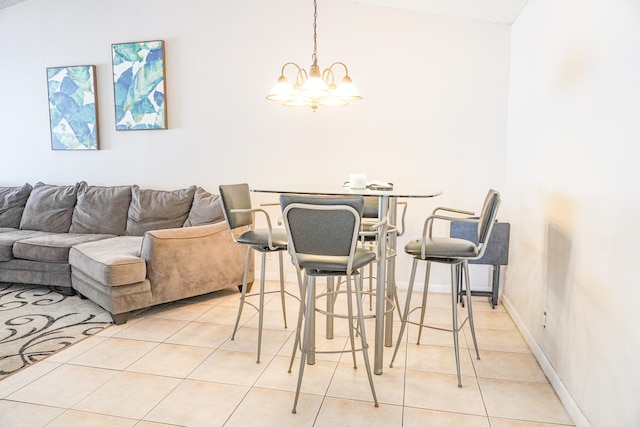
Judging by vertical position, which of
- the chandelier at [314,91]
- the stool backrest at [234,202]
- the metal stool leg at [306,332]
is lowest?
the metal stool leg at [306,332]

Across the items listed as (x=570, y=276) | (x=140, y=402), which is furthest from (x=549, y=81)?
(x=140, y=402)

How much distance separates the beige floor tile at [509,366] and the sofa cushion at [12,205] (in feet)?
14.5

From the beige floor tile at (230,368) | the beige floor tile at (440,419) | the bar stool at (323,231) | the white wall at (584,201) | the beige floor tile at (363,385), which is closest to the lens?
the white wall at (584,201)

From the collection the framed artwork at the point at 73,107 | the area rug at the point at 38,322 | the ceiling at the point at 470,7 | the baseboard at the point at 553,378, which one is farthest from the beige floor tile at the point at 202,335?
the ceiling at the point at 470,7

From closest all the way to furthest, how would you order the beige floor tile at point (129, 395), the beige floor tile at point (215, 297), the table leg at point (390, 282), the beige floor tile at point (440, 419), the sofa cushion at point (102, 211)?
the beige floor tile at point (440, 419) → the beige floor tile at point (129, 395) → the table leg at point (390, 282) → the beige floor tile at point (215, 297) → the sofa cushion at point (102, 211)

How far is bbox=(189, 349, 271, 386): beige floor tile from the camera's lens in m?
2.46

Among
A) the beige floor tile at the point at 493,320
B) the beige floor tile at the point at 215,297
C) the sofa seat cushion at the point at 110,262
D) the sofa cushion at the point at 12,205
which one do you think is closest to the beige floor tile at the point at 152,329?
the sofa seat cushion at the point at 110,262

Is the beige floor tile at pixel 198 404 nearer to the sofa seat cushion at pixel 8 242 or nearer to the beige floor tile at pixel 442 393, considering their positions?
the beige floor tile at pixel 442 393

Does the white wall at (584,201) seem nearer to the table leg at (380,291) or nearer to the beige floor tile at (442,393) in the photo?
the beige floor tile at (442,393)

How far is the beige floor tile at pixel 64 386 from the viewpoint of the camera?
2.25 metres

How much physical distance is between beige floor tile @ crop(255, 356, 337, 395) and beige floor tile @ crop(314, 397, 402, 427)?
142 millimetres

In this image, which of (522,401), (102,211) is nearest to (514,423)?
(522,401)

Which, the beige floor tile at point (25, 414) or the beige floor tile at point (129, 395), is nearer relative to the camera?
the beige floor tile at point (25, 414)

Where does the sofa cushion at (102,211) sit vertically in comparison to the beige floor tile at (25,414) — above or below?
above
